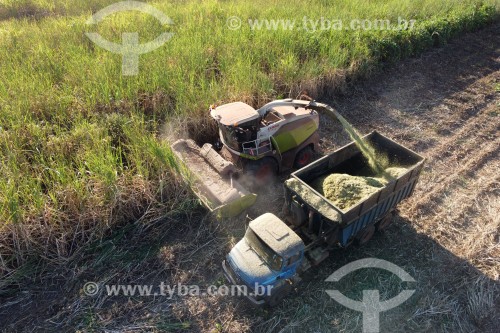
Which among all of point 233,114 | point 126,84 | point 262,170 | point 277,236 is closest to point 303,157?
point 262,170

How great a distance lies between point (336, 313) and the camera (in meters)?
3.67

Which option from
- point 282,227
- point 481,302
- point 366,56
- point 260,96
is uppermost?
point 366,56

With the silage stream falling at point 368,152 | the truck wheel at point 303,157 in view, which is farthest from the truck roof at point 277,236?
the truck wheel at point 303,157

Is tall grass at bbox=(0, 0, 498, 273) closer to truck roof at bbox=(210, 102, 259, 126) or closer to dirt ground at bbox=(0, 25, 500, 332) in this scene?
dirt ground at bbox=(0, 25, 500, 332)

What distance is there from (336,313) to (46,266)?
341 centimetres

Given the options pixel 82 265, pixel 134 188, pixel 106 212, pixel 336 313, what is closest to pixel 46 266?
pixel 82 265

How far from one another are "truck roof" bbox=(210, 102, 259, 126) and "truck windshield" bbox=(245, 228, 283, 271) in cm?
155

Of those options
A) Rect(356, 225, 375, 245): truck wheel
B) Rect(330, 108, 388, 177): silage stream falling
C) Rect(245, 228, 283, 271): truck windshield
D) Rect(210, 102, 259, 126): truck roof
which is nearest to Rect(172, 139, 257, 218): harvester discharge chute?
Rect(210, 102, 259, 126): truck roof

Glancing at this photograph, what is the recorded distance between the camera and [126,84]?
620cm

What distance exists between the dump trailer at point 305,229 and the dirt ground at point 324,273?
1.12ft

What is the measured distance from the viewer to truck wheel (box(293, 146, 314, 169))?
5379 millimetres

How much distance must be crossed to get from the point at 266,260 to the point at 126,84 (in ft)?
14.6

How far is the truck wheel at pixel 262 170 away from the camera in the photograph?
4.94m

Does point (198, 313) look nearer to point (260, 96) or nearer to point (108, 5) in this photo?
point (260, 96)
